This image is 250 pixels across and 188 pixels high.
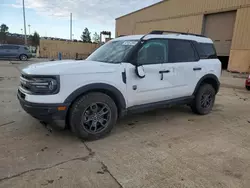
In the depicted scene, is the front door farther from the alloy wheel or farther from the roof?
the alloy wheel

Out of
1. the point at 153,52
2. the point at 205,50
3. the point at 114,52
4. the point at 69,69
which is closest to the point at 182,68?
the point at 153,52

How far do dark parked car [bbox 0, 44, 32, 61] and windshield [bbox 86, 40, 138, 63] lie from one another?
21015 millimetres

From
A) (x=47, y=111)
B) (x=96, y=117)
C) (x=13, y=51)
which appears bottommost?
(x=96, y=117)

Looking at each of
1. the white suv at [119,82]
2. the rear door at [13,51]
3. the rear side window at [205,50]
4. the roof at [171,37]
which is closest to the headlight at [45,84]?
the white suv at [119,82]

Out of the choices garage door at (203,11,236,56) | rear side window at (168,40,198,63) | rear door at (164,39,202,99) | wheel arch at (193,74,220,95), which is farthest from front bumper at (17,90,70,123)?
garage door at (203,11,236,56)

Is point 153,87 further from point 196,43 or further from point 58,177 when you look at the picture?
point 58,177

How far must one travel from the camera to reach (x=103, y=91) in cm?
353

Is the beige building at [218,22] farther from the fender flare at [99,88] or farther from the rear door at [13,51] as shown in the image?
the fender flare at [99,88]

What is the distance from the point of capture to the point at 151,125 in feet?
14.3

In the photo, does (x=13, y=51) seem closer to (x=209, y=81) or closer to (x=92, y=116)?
(x=209, y=81)

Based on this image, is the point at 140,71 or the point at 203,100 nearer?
the point at 140,71

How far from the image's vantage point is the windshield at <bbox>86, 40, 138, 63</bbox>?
3861 mm

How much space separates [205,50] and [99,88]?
3040mm

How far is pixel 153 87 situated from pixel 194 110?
173cm
